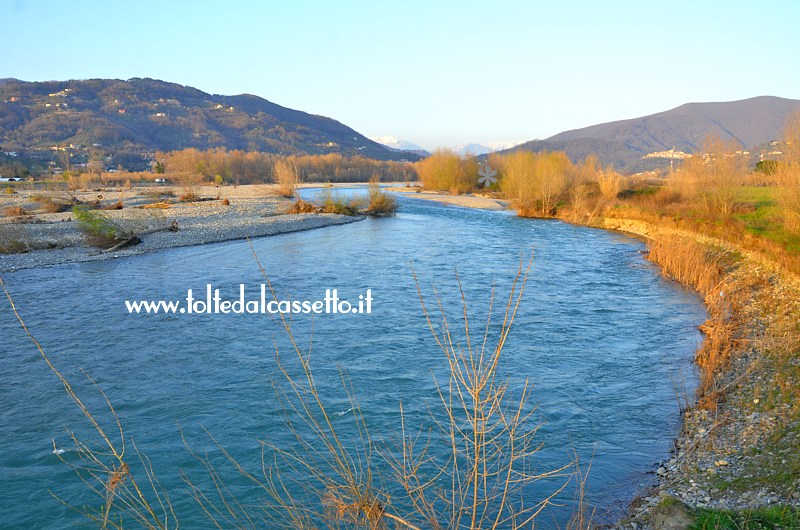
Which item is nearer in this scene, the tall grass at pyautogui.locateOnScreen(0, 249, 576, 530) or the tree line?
the tall grass at pyautogui.locateOnScreen(0, 249, 576, 530)

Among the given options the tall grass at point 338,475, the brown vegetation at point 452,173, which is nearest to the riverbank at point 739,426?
the tall grass at point 338,475

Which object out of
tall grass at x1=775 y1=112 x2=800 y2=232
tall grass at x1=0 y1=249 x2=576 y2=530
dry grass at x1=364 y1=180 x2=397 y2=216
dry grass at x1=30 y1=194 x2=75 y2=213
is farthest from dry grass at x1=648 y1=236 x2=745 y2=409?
dry grass at x1=30 y1=194 x2=75 y2=213

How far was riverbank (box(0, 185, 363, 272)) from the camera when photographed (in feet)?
70.1

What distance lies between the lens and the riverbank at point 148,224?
21.4 metres

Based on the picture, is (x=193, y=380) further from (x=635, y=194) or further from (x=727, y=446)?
(x=635, y=194)

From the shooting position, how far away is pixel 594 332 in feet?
42.1

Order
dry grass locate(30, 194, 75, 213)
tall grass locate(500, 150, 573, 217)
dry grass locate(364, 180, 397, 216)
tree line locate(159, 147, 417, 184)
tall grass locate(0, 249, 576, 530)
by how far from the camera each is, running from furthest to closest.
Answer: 1. tree line locate(159, 147, 417, 184)
2. tall grass locate(500, 150, 573, 217)
3. dry grass locate(364, 180, 397, 216)
4. dry grass locate(30, 194, 75, 213)
5. tall grass locate(0, 249, 576, 530)

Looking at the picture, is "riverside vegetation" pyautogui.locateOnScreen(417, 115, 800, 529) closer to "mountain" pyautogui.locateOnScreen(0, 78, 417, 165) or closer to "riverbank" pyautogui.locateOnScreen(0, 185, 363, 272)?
"riverbank" pyautogui.locateOnScreen(0, 185, 363, 272)

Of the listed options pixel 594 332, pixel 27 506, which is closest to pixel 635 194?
pixel 594 332

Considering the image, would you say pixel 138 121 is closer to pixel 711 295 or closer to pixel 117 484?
pixel 711 295

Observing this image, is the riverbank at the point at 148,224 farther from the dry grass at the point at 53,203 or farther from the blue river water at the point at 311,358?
the blue river water at the point at 311,358

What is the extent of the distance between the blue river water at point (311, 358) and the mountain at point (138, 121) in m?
91.9

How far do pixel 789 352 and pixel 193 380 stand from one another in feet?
36.6

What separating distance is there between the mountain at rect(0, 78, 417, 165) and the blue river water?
91.9 meters
